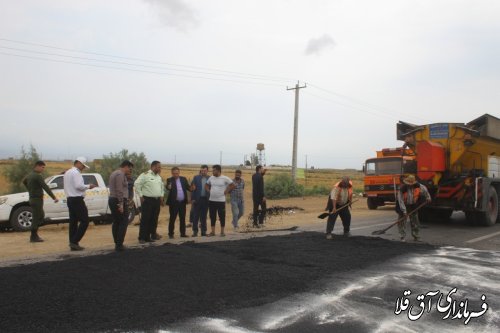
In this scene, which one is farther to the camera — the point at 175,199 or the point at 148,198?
the point at 175,199

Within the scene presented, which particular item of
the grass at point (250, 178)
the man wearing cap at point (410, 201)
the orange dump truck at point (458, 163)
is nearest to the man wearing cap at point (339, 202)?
the man wearing cap at point (410, 201)

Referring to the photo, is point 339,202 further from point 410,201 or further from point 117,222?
point 117,222

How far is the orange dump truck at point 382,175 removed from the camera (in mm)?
21203

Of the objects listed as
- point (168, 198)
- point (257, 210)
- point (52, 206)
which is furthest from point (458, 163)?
point (52, 206)

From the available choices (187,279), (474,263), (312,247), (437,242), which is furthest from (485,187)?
(187,279)

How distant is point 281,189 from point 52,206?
20441 mm

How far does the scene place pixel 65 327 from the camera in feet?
14.5

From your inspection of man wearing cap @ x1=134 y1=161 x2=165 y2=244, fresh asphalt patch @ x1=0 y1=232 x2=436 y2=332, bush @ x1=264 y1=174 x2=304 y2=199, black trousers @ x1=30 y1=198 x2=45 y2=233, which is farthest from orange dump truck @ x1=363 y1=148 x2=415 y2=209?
black trousers @ x1=30 y1=198 x2=45 y2=233

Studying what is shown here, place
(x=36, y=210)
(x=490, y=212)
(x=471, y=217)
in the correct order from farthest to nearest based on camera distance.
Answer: (x=490, y=212)
(x=471, y=217)
(x=36, y=210)

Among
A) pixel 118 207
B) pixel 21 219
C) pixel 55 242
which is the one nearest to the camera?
pixel 118 207

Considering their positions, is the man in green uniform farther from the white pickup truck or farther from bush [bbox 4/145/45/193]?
bush [bbox 4/145/45/193]

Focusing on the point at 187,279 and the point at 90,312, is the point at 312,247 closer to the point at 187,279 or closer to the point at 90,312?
the point at 187,279

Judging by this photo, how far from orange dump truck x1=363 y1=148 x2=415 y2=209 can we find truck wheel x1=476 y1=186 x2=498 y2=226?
6.08 metres

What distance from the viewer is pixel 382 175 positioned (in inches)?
846
